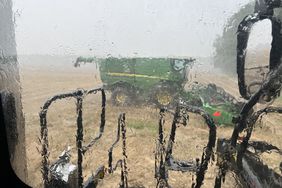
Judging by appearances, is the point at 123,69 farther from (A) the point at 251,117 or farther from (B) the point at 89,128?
(A) the point at 251,117

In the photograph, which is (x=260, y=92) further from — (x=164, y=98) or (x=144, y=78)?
(x=144, y=78)

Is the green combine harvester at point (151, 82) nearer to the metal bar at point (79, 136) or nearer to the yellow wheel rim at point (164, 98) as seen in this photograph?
the yellow wheel rim at point (164, 98)

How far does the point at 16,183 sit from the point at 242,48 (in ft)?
4.68

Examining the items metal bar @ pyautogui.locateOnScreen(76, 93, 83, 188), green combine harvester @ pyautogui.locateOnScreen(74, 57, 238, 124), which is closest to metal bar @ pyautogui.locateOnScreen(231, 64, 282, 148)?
metal bar @ pyautogui.locateOnScreen(76, 93, 83, 188)

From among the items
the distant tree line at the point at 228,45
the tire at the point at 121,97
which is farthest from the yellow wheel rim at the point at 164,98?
the distant tree line at the point at 228,45

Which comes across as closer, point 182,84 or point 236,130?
point 236,130

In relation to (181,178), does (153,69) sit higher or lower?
higher

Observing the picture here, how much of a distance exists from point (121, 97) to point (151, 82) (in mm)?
1185

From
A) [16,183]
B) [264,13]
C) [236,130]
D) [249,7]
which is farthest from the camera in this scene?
[249,7]

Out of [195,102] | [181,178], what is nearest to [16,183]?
[181,178]

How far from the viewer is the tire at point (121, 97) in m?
12.1

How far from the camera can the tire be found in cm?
1214

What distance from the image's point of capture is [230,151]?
9.03 ft

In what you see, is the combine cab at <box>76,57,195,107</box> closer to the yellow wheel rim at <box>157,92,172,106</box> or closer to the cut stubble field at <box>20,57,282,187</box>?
the yellow wheel rim at <box>157,92,172,106</box>
